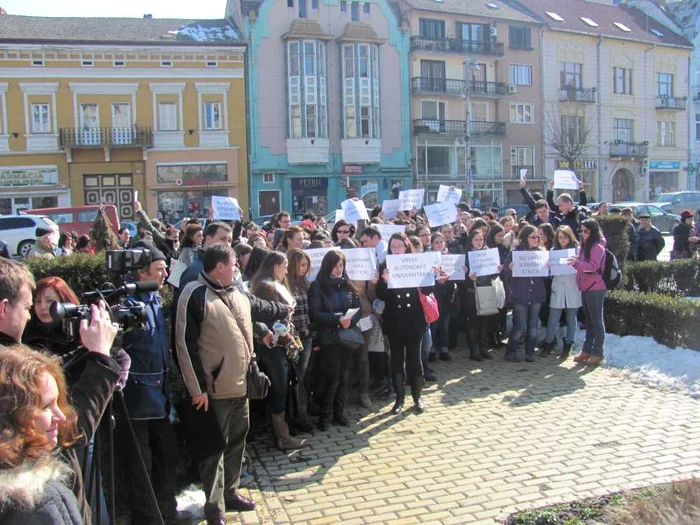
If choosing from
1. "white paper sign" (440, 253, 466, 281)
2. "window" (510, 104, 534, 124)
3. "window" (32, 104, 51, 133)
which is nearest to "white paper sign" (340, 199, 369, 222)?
"white paper sign" (440, 253, 466, 281)

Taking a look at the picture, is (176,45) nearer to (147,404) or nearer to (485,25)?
(485,25)

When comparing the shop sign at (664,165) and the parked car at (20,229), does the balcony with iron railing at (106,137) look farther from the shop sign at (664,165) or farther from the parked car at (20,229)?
the shop sign at (664,165)

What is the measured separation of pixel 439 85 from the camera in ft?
140

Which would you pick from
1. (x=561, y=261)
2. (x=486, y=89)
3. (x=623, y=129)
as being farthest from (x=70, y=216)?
(x=623, y=129)

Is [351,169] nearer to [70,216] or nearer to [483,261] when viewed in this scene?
[70,216]

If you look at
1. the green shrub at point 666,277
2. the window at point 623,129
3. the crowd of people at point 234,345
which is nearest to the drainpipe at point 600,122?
the window at point 623,129

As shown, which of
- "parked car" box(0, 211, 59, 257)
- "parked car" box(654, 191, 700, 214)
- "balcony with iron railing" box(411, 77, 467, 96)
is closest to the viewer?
"parked car" box(0, 211, 59, 257)

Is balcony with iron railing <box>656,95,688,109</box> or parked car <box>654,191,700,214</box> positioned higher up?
balcony with iron railing <box>656,95,688,109</box>

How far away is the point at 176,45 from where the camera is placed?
1422 inches

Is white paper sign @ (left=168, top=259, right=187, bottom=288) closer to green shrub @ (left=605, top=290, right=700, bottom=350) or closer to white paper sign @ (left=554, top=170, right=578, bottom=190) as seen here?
green shrub @ (left=605, top=290, right=700, bottom=350)

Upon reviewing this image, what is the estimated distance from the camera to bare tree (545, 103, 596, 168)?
45031 mm

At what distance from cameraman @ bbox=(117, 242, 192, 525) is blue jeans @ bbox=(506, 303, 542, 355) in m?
5.73

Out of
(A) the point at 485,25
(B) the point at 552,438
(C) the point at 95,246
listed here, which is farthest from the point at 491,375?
(A) the point at 485,25

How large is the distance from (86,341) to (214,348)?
6.22 ft
